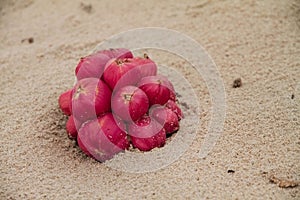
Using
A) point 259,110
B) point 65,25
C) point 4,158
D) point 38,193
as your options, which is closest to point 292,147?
point 259,110

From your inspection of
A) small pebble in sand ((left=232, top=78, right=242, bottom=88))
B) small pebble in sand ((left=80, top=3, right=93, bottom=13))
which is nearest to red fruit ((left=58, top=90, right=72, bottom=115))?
small pebble in sand ((left=232, top=78, right=242, bottom=88))

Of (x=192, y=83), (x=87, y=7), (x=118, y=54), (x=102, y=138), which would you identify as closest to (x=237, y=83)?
(x=192, y=83)

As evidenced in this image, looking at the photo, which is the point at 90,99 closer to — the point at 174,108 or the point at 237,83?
the point at 174,108

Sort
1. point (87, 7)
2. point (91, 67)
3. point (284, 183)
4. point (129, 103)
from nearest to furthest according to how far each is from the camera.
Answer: point (284, 183) → point (129, 103) → point (91, 67) → point (87, 7)

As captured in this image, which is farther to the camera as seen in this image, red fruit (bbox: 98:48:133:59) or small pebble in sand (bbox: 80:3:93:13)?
small pebble in sand (bbox: 80:3:93:13)

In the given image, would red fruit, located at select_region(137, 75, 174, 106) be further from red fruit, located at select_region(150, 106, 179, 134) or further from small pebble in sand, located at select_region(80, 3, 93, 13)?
small pebble in sand, located at select_region(80, 3, 93, 13)

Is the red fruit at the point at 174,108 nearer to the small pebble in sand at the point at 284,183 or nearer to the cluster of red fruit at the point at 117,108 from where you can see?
the cluster of red fruit at the point at 117,108

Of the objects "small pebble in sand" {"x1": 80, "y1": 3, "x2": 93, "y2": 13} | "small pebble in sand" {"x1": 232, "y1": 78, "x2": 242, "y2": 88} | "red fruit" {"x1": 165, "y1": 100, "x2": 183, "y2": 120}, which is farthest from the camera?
"small pebble in sand" {"x1": 80, "y1": 3, "x2": 93, "y2": 13}

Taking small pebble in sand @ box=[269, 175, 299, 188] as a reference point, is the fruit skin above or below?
above
